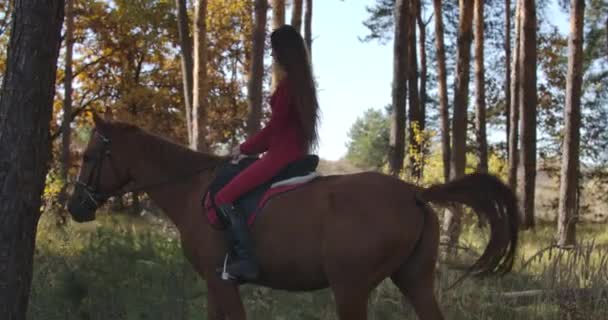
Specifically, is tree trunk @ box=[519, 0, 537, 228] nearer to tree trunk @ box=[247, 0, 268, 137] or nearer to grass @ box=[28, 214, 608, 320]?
tree trunk @ box=[247, 0, 268, 137]

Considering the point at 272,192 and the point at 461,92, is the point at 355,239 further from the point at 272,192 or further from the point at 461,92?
the point at 461,92

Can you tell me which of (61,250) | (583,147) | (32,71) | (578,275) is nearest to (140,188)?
(32,71)

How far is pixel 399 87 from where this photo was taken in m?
17.1

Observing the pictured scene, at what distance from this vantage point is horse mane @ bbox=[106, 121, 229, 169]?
641 centimetres

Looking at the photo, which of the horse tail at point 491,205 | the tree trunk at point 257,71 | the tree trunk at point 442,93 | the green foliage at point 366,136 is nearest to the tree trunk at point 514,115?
the tree trunk at point 442,93

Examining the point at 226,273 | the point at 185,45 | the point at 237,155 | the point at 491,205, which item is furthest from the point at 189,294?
the point at 185,45

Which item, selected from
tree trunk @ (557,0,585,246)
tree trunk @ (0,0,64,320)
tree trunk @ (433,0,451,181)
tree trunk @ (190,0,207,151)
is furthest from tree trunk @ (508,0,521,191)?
tree trunk @ (0,0,64,320)

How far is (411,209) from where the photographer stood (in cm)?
548

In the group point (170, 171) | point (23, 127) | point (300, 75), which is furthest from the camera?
point (170, 171)

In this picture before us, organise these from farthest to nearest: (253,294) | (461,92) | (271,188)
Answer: (461,92)
(253,294)
(271,188)

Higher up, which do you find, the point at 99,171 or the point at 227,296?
the point at 99,171

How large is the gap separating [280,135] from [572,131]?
1062 cm

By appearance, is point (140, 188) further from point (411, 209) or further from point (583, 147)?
point (583, 147)

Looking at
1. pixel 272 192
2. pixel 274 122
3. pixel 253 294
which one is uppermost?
pixel 274 122
